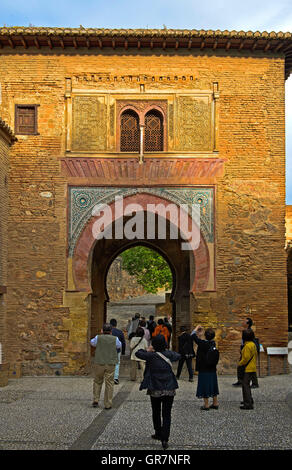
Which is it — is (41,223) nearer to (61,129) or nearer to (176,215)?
(61,129)

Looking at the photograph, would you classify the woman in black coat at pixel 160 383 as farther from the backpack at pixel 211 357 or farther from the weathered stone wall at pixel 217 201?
the weathered stone wall at pixel 217 201

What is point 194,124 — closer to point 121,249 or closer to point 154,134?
point 154,134

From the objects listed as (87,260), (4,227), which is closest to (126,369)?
(87,260)

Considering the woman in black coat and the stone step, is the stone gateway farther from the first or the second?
the woman in black coat

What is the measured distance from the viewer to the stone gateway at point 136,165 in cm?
1254

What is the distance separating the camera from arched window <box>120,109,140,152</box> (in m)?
13.1

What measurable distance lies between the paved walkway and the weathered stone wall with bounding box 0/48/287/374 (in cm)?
166

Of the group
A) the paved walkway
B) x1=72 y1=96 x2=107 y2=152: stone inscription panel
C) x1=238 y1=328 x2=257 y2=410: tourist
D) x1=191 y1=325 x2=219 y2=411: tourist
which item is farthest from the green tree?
x1=191 y1=325 x2=219 y2=411: tourist

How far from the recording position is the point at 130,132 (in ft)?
43.1

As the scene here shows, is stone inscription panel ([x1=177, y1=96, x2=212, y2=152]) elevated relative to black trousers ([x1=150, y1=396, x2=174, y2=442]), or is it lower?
elevated

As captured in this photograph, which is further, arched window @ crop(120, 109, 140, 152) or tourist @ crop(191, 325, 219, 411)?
arched window @ crop(120, 109, 140, 152)

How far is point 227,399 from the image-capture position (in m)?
9.53

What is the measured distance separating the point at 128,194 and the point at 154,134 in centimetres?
149

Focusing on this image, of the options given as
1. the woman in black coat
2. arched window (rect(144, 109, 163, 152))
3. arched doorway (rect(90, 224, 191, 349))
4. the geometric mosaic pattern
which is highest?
arched window (rect(144, 109, 163, 152))
